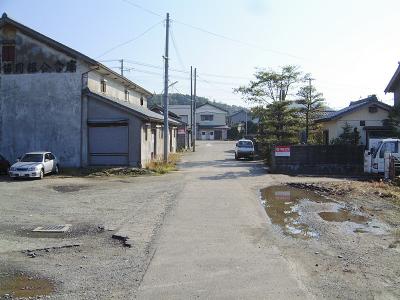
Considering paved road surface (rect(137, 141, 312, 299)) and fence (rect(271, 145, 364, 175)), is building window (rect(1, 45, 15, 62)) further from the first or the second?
paved road surface (rect(137, 141, 312, 299))

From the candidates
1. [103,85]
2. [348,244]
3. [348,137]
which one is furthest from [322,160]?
[348,244]

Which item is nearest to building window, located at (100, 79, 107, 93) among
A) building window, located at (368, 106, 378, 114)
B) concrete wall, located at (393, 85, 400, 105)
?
concrete wall, located at (393, 85, 400, 105)

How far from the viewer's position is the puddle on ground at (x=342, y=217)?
38.3ft

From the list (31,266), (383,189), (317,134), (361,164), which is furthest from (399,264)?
(317,134)

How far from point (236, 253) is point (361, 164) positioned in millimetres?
19972

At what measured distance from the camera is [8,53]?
27906 mm

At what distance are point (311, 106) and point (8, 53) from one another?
24.7 metres

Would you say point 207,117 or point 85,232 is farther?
point 207,117

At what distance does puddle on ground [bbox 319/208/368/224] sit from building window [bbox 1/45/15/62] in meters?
22.3

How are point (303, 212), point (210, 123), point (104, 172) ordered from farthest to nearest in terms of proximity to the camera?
point (210, 123)
point (104, 172)
point (303, 212)

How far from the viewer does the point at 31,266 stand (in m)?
7.48

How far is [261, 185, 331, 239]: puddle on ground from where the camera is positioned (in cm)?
1046

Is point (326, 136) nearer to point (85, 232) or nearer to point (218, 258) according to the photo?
point (85, 232)

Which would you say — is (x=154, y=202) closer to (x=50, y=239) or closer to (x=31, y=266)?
(x=50, y=239)
